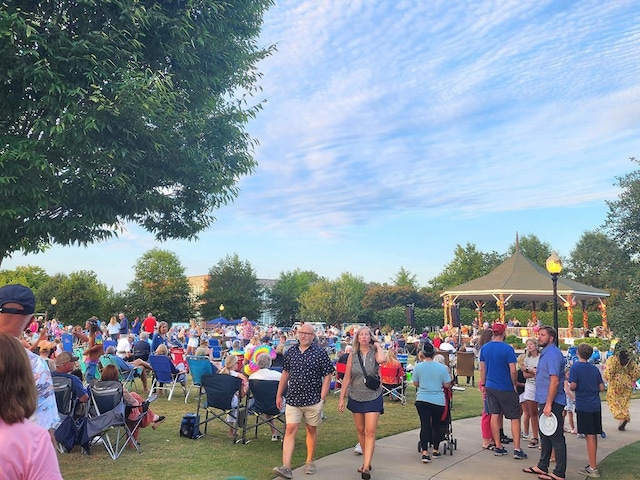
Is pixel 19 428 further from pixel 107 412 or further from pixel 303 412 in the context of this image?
pixel 107 412

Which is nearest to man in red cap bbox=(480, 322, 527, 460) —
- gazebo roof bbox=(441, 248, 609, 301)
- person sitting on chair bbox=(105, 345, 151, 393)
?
person sitting on chair bbox=(105, 345, 151, 393)

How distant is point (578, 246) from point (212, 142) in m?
63.2

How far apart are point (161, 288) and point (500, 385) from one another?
186 feet

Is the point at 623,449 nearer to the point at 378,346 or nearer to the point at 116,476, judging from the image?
the point at 378,346

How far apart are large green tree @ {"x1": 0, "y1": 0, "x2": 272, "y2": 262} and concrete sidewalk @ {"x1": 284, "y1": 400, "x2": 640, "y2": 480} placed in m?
5.77

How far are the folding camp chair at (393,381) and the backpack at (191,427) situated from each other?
182 inches

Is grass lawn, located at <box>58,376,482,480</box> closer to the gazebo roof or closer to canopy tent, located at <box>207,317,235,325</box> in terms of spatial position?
the gazebo roof

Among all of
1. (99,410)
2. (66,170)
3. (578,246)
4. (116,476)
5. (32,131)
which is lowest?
(116,476)

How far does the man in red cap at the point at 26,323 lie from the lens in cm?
286

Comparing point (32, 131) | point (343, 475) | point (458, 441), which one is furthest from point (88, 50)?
point (458, 441)

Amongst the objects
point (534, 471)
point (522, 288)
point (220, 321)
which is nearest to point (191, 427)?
point (534, 471)

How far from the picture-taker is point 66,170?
29.7ft

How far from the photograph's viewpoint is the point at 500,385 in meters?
7.54

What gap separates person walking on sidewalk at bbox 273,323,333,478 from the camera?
646 cm
